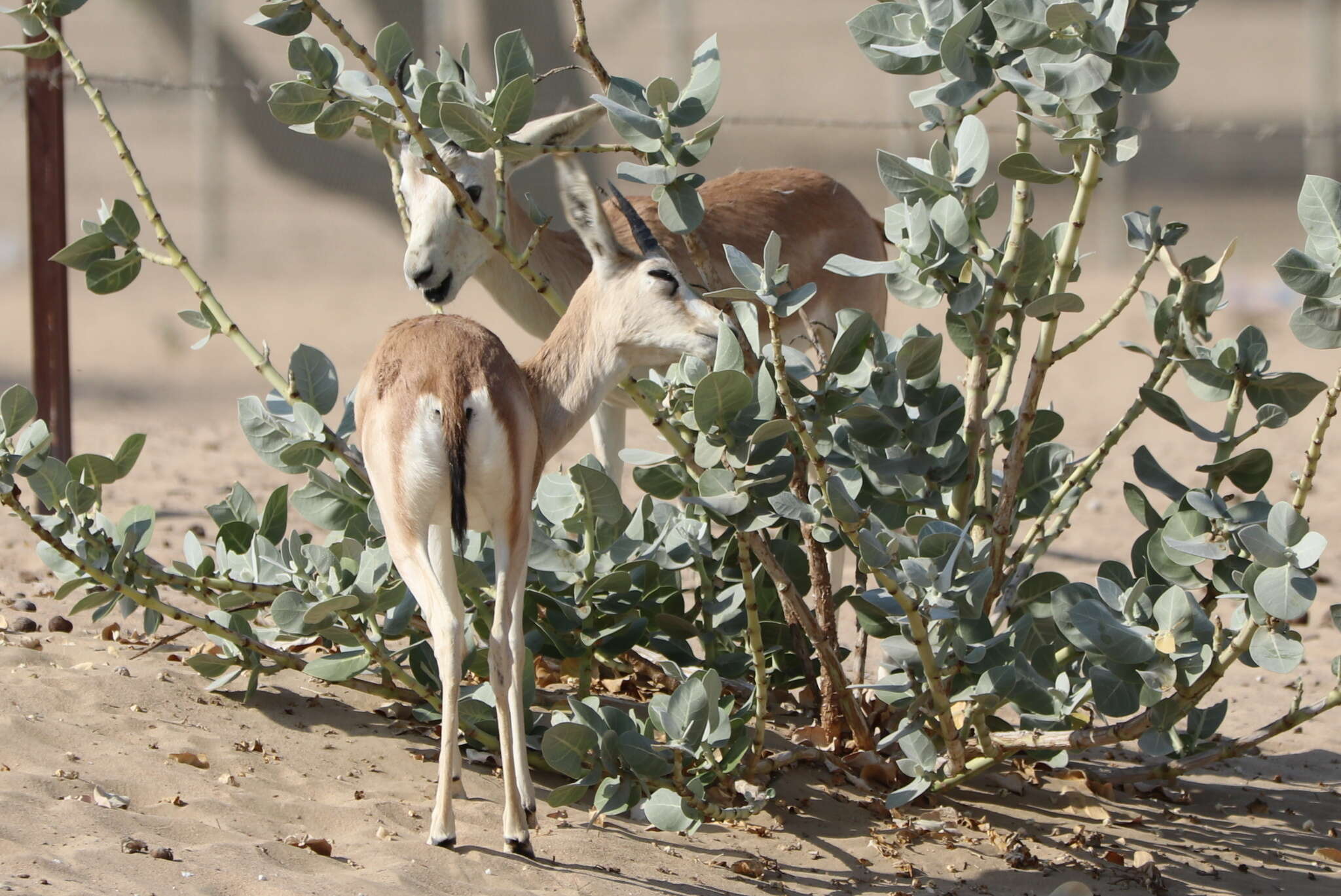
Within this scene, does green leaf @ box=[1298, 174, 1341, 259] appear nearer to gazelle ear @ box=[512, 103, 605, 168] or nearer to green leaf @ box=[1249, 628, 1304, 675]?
green leaf @ box=[1249, 628, 1304, 675]

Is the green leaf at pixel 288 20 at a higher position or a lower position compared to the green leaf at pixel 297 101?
higher

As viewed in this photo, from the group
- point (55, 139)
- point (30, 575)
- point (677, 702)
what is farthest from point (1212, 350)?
point (55, 139)

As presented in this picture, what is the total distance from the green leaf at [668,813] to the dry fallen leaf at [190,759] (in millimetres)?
1053

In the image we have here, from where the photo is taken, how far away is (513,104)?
114 inches

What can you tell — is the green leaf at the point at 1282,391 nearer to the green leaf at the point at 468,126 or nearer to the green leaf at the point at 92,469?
the green leaf at the point at 468,126

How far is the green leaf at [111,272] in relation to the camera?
3.68 m

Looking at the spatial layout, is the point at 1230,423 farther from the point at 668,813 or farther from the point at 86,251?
the point at 86,251

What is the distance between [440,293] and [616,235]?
594mm

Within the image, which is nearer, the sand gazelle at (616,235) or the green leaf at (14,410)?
the green leaf at (14,410)

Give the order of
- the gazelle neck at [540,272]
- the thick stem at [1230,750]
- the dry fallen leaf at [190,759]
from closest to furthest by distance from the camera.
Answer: the thick stem at [1230,750]
the dry fallen leaf at [190,759]
the gazelle neck at [540,272]

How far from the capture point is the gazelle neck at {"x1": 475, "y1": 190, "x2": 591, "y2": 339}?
5.12 meters

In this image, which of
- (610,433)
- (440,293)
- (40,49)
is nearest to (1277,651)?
Result: (610,433)

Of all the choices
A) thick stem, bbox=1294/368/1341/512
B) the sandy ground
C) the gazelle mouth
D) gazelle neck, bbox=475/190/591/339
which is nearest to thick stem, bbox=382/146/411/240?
the gazelle mouth

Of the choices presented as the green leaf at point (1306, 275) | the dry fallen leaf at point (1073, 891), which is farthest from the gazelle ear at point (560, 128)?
the dry fallen leaf at point (1073, 891)
